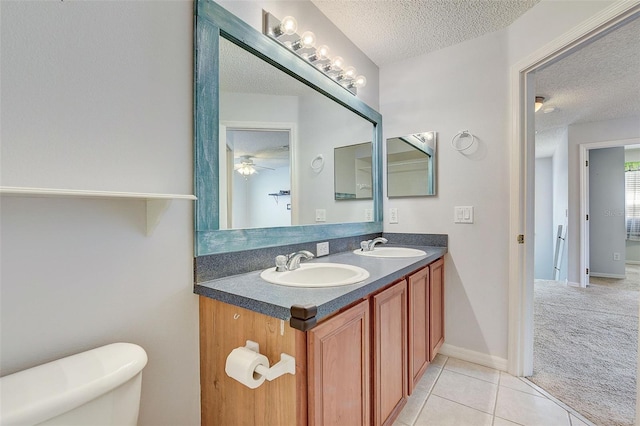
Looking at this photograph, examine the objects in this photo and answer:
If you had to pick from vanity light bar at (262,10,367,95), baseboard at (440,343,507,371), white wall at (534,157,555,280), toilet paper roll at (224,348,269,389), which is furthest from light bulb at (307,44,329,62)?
white wall at (534,157,555,280)

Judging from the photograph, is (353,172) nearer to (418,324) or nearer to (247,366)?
(418,324)

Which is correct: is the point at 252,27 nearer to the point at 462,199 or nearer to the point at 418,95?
the point at 418,95

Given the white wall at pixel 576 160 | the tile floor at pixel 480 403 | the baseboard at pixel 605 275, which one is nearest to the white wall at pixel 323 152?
the tile floor at pixel 480 403

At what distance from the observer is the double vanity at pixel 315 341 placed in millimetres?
820

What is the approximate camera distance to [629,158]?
211 inches

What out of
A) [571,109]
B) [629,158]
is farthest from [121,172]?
[629,158]

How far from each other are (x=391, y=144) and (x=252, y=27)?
4.76 feet

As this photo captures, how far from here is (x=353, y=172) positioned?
6.95ft

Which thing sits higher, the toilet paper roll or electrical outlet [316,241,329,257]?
electrical outlet [316,241,329,257]

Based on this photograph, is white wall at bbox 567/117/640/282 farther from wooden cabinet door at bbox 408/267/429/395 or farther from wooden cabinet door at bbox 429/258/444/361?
wooden cabinet door at bbox 408/267/429/395

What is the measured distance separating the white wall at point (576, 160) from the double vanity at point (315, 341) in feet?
13.2

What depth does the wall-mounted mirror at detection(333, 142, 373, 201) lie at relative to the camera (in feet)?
6.48

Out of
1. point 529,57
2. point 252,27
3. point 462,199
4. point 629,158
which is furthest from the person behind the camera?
point 629,158

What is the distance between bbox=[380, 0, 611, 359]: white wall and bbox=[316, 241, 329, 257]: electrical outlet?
89 cm
